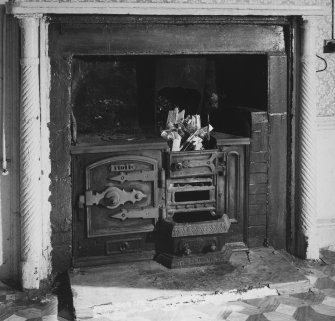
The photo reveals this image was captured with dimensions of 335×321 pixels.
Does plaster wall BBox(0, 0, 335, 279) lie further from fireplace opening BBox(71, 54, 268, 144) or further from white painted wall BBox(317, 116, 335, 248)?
fireplace opening BBox(71, 54, 268, 144)

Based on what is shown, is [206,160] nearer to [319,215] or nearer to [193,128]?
[193,128]

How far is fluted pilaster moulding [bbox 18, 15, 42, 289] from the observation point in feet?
12.3

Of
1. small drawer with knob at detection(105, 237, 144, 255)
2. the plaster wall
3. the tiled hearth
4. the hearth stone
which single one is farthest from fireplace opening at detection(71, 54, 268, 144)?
the tiled hearth

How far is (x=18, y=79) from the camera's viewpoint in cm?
386

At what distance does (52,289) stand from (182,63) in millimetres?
2249

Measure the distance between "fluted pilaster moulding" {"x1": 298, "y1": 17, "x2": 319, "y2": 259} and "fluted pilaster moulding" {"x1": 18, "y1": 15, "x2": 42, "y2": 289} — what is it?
210cm

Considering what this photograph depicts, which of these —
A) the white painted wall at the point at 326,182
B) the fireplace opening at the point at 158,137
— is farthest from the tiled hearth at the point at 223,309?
the white painted wall at the point at 326,182

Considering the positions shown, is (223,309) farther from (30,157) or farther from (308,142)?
→ (30,157)

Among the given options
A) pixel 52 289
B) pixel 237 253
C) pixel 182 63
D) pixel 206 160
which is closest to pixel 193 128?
pixel 206 160

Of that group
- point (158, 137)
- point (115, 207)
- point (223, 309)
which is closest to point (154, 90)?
point (158, 137)

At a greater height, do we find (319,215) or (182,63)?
(182,63)

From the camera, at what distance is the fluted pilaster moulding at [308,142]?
14.0 feet

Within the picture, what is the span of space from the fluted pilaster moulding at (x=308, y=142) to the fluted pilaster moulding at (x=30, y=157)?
2.10 m

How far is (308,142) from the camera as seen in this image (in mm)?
4348
